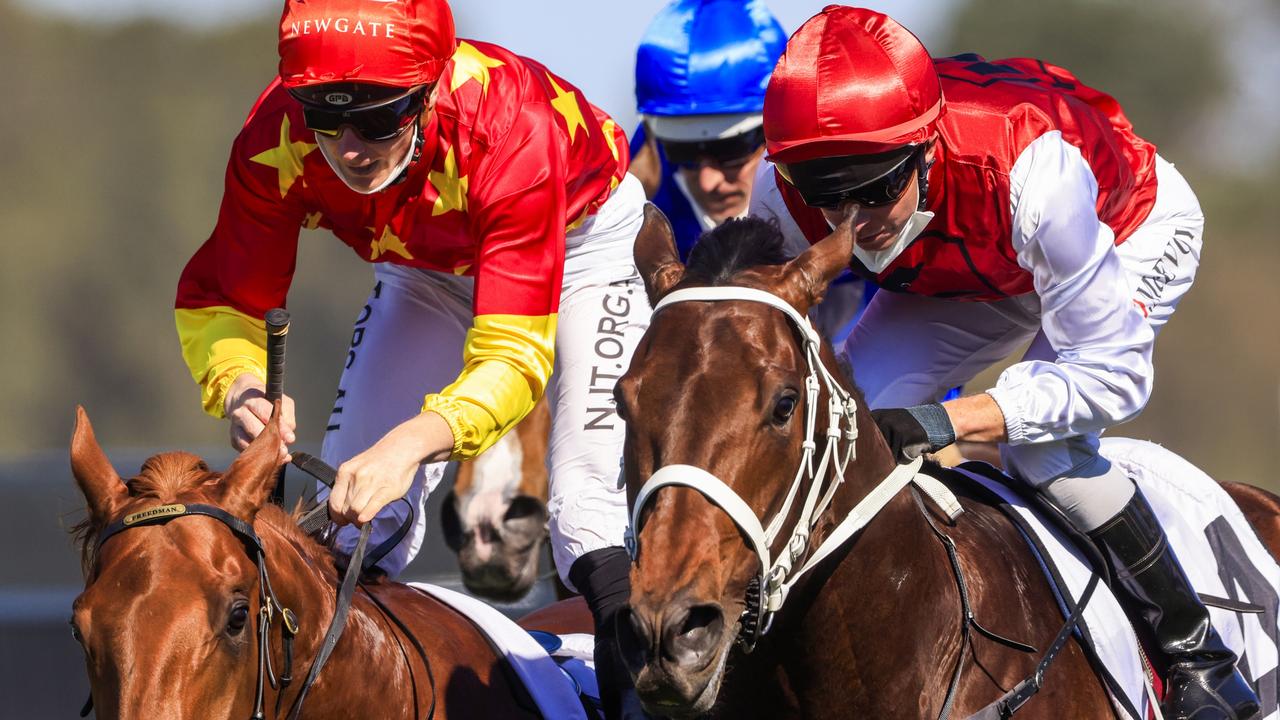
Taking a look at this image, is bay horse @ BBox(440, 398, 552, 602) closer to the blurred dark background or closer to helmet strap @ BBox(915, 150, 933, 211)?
helmet strap @ BBox(915, 150, 933, 211)

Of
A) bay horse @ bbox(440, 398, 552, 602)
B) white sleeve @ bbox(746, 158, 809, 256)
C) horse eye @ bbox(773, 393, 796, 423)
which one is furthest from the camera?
bay horse @ bbox(440, 398, 552, 602)

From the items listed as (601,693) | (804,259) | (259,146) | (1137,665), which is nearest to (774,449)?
(804,259)

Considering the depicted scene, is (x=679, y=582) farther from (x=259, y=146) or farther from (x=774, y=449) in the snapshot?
(x=259, y=146)

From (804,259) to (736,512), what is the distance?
527mm

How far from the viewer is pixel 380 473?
3.12 meters

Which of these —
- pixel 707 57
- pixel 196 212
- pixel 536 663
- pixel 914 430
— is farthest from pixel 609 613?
pixel 196 212

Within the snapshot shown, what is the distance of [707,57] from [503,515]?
175 cm

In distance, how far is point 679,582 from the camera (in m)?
2.63

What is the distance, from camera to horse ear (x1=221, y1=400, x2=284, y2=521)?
299 centimetres

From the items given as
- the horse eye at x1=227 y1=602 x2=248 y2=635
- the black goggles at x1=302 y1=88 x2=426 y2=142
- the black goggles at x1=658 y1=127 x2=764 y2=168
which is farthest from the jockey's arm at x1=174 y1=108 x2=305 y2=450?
the black goggles at x1=658 y1=127 x2=764 y2=168

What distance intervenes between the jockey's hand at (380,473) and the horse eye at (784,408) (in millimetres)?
727

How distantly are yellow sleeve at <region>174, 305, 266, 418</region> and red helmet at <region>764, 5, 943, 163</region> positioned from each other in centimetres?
124

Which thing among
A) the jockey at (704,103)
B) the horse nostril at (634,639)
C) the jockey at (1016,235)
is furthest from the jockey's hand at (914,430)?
the jockey at (704,103)

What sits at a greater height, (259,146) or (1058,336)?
(259,146)
